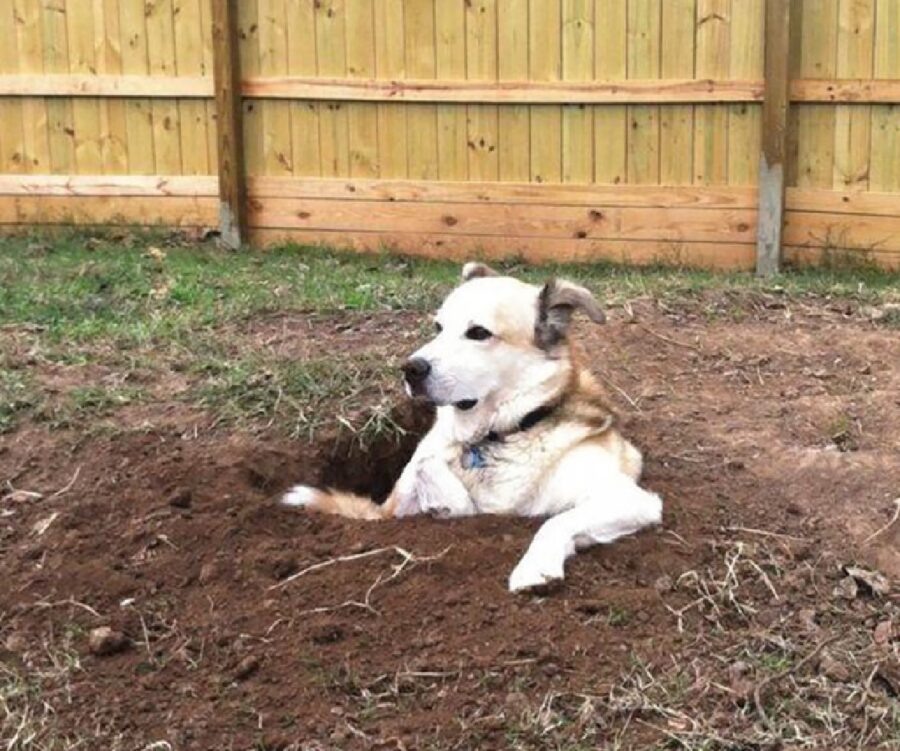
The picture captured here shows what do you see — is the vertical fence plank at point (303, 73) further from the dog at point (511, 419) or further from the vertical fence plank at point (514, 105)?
the dog at point (511, 419)

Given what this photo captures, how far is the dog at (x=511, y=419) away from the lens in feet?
14.4

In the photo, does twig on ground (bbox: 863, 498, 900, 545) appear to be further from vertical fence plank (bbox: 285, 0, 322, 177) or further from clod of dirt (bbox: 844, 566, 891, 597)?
vertical fence plank (bbox: 285, 0, 322, 177)

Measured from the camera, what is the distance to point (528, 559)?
13.1ft

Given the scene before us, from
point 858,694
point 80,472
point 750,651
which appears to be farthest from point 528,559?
point 80,472

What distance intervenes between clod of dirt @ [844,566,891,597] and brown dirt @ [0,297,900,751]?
45 millimetres

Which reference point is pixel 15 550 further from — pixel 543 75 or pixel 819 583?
pixel 543 75

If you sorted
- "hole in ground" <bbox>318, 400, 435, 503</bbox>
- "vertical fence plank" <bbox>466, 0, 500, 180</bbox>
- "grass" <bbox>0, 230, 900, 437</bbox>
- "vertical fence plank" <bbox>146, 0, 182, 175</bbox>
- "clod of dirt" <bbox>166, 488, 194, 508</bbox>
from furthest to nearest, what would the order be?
"vertical fence plank" <bbox>146, 0, 182, 175</bbox> < "vertical fence plank" <bbox>466, 0, 500, 180</bbox> < "grass" <bbox>0, 230, 900, 437</bbox> < "hole in ground" <bbox>318, 400, 435, 503</bbox> < "clod of dirt" <bbox>166, 488, 194, 508</bbox>

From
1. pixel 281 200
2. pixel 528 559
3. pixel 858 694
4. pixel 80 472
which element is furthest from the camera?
pixel 281 200

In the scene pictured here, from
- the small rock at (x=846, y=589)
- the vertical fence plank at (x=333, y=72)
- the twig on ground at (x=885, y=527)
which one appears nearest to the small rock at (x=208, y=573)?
the small rock at (x=846, y=589)

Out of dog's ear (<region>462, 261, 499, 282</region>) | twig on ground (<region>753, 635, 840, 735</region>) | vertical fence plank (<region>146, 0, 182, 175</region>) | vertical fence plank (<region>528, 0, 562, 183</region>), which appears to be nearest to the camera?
twig on ground (<region>753, 635, 840, 735</region>)

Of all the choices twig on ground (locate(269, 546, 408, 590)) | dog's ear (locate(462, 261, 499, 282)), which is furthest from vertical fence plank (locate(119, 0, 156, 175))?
twig on ground (locate(269, 546, 408, 590))

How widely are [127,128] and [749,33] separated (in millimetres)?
4571

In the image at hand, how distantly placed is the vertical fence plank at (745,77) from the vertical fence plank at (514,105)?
1387 mm

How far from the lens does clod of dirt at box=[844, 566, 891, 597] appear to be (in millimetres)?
4133
